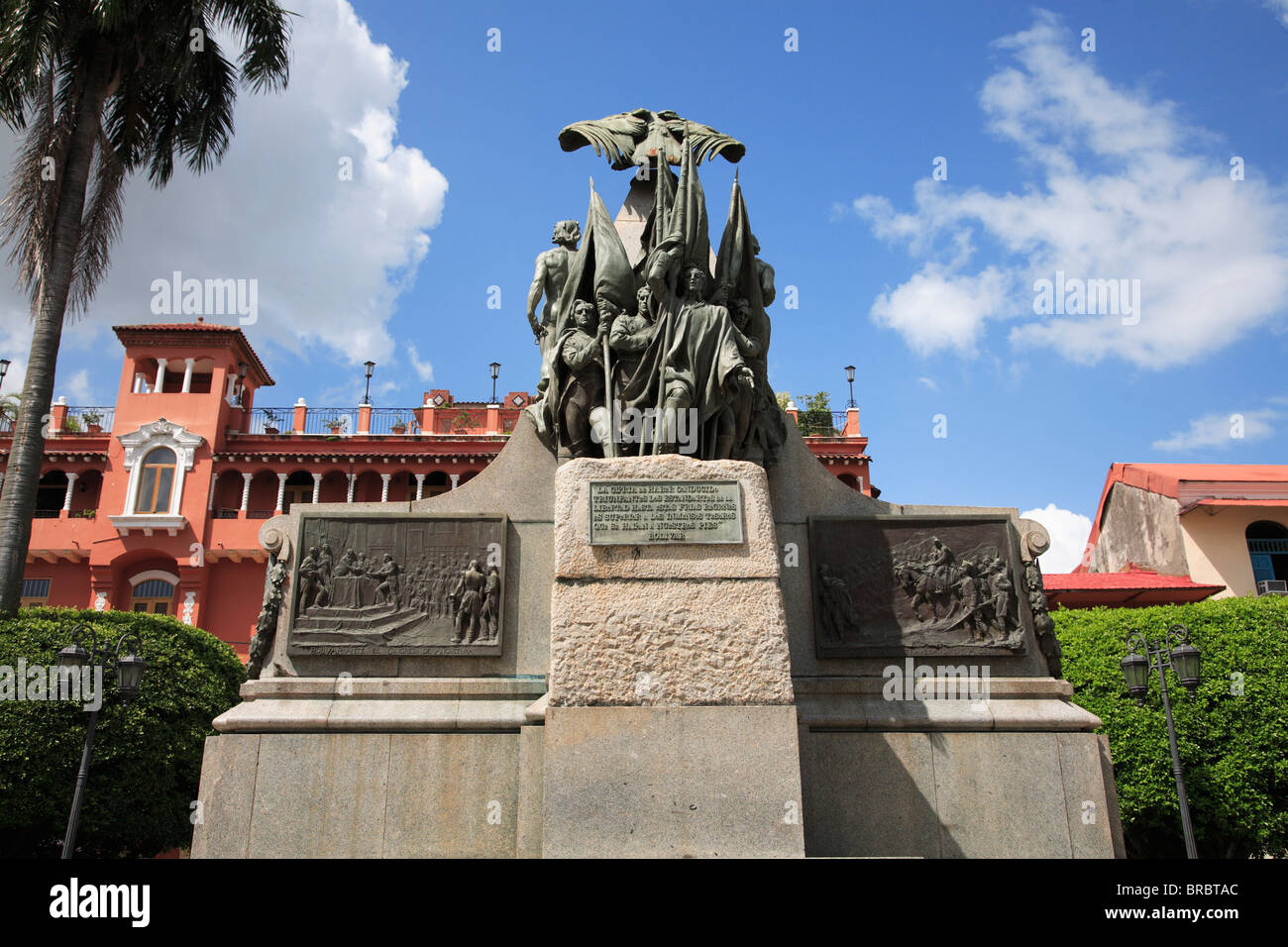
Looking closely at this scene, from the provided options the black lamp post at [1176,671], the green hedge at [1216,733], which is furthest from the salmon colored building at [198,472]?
the black lamp post at [1176,671]

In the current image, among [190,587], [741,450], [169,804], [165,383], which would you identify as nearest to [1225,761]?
[741,450]

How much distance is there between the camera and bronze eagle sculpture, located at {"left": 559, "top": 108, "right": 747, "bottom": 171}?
9406 mm

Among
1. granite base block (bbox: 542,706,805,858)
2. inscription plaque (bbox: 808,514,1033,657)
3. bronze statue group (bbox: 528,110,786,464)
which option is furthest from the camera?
inscription plaque (bbox: 808,514,1033,657)

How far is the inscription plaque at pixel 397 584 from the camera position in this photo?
815cm

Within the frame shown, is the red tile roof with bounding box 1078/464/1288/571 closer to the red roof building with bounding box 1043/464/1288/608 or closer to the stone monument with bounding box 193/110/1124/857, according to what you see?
the red roof building with bounding box 1043/464/1288/608

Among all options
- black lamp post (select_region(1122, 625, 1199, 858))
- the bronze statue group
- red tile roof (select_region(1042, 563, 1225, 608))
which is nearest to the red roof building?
red tile roof (select_region(1042, 563, 1225, 608))

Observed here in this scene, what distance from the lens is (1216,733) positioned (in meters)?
18.5

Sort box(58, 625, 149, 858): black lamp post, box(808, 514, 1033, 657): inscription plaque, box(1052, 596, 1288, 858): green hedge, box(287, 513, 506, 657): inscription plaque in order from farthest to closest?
box(1052, 596, 1288, 858): green hedge, box(58, 625, 149, 858): black lamp post, box(808, 514, 1033, 657): inscription plaque, box(287, 513, 506, 657): inscription plaque

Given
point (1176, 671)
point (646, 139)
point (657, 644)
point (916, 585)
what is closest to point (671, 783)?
point (657, 644)

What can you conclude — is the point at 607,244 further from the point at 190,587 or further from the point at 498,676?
the point at 190,587

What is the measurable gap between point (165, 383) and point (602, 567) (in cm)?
4089

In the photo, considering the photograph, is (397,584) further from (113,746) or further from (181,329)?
(181,329)

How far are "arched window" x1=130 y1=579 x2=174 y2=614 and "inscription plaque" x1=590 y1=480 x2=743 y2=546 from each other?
36570 millimetres

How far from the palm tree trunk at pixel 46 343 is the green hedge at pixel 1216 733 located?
65.7 ft
